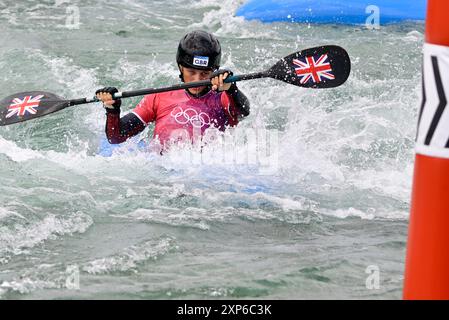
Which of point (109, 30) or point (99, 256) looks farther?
point (109, 30)

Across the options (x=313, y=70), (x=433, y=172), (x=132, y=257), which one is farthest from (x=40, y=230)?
(x=433, y=172)

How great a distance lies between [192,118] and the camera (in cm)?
563

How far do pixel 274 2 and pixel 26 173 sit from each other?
5671mm

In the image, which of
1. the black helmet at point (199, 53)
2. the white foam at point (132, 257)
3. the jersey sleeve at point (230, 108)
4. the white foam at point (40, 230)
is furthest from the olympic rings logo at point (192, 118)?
the white foam at point (132, 257)

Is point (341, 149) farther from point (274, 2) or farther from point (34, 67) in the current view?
point (274, 2)

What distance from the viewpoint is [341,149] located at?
602cm

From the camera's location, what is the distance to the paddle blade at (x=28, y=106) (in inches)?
224

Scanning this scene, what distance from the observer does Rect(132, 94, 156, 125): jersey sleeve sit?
579cm

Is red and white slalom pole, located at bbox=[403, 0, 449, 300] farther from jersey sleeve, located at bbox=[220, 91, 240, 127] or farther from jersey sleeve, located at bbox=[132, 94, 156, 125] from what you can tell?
jersey sleeve, located at bbox=[132, 94, 156, 125]

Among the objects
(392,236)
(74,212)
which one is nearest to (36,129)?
(74,212)

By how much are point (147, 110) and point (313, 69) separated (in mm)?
1217

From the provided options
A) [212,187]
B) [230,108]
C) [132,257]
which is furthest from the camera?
[230,108]

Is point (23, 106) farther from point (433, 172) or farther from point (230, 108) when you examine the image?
point (433, 172)

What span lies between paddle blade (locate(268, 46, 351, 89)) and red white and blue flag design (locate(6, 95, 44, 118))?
1623 mm
